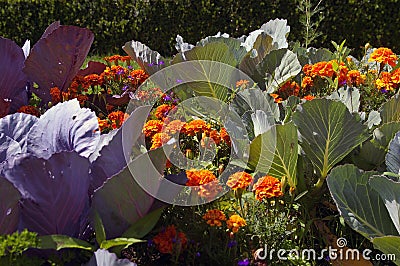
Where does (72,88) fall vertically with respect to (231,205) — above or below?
above

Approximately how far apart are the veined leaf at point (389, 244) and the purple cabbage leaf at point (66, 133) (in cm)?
90

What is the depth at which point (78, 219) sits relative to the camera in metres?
1.63

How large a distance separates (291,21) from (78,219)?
18.5ft

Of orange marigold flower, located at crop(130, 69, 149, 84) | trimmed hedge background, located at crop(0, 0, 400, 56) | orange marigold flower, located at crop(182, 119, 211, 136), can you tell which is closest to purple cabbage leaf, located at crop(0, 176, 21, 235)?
orange marigold flower, located at crop(182, 119, 211, 136)

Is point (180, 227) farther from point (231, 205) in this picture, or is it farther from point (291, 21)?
point (291, 21)

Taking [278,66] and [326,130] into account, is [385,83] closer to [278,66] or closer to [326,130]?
[278,66]

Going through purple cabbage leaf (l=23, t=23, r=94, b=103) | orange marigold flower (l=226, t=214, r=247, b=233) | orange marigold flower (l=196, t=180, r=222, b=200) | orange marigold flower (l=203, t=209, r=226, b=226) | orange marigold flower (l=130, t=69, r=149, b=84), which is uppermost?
purple cabbage leaf (l=23, t=23, r=94, b=103)

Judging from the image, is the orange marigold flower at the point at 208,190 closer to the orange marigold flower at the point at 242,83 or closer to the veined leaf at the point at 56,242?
the veined leaf at the point at 56,242

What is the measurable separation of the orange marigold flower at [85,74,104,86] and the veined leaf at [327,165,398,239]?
1.35 meters

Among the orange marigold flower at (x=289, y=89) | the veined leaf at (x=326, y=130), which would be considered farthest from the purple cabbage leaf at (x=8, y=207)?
the orange marigold flower at (x=289, y=89)

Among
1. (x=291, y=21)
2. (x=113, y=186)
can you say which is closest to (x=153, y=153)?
(x=113, y=186)

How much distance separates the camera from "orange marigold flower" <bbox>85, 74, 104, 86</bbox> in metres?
2.67

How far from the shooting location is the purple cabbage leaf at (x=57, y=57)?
7.84 ft

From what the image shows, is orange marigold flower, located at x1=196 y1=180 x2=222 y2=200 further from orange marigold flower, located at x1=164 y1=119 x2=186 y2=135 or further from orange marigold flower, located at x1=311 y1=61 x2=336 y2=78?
orange marigold flower, located at x1=311 y1=61 x2=336 y2=78
